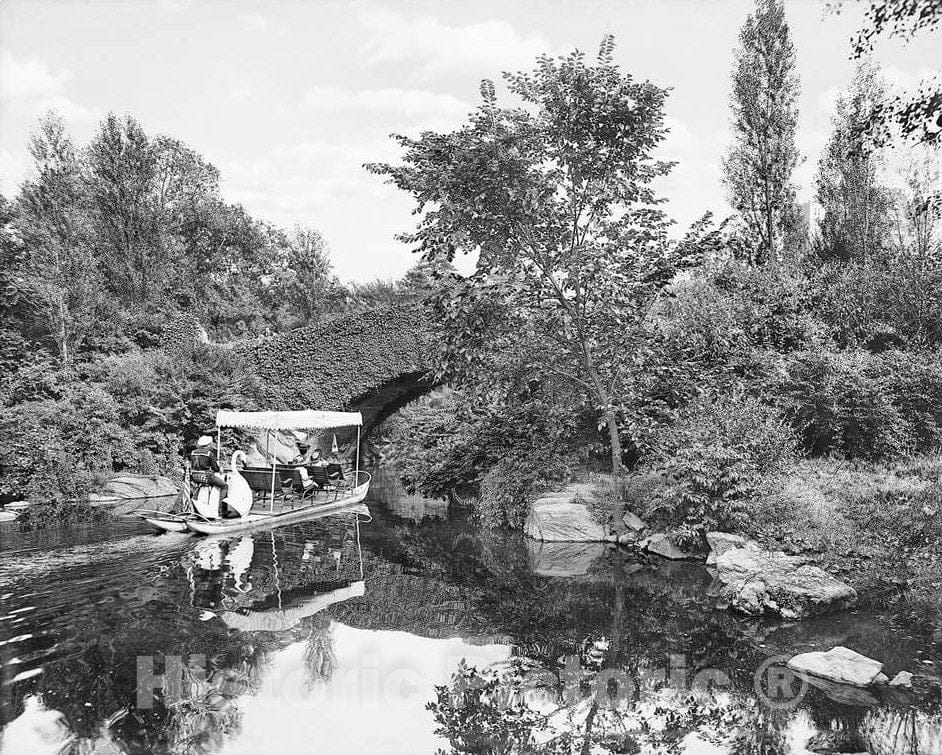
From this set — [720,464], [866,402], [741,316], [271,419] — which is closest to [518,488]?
[720,464]

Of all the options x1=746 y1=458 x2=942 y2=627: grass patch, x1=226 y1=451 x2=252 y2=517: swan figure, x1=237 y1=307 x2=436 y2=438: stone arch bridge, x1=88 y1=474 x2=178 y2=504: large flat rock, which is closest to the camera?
x1=746 y1=458 x2=942 y2=627: grass patch

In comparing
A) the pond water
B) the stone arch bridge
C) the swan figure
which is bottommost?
the pond water

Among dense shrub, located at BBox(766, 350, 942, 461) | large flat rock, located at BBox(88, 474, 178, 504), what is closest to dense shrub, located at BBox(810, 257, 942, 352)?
dense shrub, located at BBox(766, 350, 942, 461)

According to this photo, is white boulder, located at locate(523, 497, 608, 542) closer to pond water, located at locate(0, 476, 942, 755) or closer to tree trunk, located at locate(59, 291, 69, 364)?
pond water, located at locate(0, 476, 942, 755)

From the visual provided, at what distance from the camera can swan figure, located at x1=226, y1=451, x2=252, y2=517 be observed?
12438 millimetres

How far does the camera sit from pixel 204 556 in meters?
10.3

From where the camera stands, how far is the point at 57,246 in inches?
747

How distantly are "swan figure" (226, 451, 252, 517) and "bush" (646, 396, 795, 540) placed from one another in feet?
22.3

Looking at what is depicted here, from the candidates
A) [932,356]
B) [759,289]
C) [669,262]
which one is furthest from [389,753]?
[759,289]

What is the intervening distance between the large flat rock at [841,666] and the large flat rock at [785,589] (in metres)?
1.57

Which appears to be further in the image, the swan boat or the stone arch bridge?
the stone arch bridge

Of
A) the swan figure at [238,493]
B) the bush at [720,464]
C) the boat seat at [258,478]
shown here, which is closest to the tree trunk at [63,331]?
the boat seat at [258,478]

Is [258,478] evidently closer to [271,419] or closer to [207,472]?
[271,419]

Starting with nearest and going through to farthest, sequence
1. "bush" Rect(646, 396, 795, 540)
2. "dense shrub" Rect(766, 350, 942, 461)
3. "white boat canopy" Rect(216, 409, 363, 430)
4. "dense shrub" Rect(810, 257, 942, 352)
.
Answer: "bush" Rect(646, 396, 795, 540) → "dense shrub" Rect(766, 350, 942, 461) → "white boat canopy" Rect(216, 409, 363, 430) → "dense shrub" Rect(810, 257, 942, 352)
